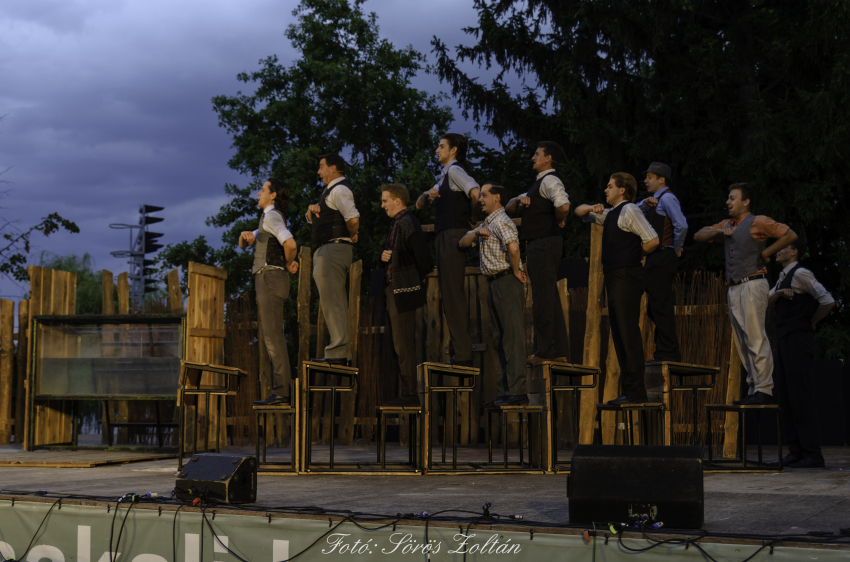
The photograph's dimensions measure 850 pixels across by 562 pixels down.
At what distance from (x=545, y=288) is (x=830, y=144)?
293 inches

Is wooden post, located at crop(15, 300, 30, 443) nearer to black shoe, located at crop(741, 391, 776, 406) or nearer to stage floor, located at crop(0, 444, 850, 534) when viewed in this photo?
stage floor, located at crop(0, 444, 850, 534)

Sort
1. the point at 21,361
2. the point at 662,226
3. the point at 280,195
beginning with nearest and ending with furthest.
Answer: the point at 662,226
the point at 280,195
the point at 21,361

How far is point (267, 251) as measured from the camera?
6555 millimetres

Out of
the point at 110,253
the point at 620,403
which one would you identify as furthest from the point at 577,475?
the point at 110,253

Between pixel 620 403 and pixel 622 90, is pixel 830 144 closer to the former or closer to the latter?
pixel 622 90

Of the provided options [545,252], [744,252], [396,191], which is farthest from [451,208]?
[744,252]

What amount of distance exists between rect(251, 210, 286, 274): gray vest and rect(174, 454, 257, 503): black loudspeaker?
251 cm

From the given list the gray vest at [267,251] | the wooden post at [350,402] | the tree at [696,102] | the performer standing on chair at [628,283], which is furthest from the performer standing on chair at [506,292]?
the tree at [696,102]

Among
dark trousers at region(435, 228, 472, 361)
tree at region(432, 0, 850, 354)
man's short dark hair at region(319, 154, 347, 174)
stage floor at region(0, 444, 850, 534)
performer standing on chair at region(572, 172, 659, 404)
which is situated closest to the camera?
stage floor at region(0, 444, 850, 534)

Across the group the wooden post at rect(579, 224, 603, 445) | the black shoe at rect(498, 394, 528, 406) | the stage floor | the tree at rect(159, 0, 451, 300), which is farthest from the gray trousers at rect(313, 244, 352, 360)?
the tree at rect(159, 0, 451, 300)

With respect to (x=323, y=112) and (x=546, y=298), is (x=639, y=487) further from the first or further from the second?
(x=323, y=112)

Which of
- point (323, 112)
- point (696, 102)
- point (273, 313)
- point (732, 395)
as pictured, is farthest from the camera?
point (323, 112)

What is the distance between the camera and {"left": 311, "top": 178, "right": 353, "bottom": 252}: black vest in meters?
6.55

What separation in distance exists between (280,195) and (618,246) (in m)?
2.77
